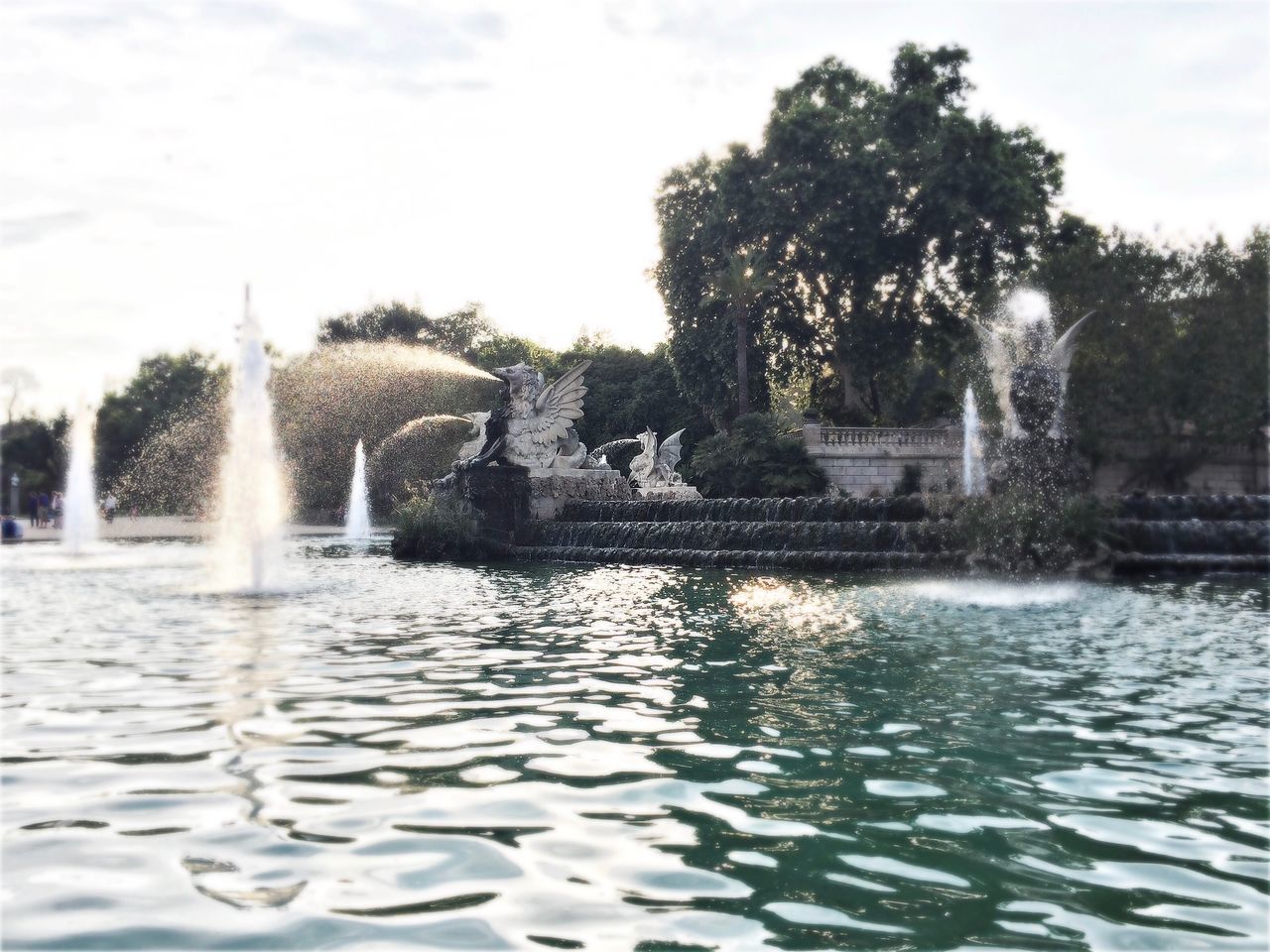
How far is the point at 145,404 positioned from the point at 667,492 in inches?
2129

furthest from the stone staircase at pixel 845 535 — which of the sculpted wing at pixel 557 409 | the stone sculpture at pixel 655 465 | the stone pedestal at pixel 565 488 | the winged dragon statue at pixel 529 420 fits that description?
the stone sculpture at pixel 655 465

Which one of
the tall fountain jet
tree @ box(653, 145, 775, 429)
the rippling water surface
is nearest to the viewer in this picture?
the rippling water surface

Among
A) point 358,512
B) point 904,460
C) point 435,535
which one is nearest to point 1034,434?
point 435,535

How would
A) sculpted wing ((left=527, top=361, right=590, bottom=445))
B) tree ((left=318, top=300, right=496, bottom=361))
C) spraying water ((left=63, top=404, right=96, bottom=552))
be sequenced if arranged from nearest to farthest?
1. sculpted wing ((left=527, top=361, right=590, bottom=445))
2. spraying water ((left=63, top=404, right=96, bottom=552))
3. tree ((left=318, top=300, right=496, bottom=361))

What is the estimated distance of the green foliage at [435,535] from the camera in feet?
79.9

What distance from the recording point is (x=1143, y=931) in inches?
136

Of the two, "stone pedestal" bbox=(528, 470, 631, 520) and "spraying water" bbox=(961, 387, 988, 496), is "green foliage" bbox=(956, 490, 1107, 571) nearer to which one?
"stone pedestal" bbox=(528, 470, 631, 520)

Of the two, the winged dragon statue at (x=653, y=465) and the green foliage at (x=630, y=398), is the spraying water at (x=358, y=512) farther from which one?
the green foliage at (x=630, y=398)

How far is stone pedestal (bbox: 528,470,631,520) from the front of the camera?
2767 centimetres

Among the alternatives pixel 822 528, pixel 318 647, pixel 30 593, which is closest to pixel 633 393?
pixel 822 528

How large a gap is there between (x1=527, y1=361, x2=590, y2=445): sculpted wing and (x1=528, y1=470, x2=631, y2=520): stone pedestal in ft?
3.08

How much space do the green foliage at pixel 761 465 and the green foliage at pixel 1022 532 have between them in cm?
2057

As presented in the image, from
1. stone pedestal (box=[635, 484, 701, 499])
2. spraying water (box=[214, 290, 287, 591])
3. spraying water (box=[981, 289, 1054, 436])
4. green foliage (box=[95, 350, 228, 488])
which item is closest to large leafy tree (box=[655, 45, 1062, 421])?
spraying water (box=[981, 289, 1054, 436])

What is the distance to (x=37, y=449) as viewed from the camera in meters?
72.1
